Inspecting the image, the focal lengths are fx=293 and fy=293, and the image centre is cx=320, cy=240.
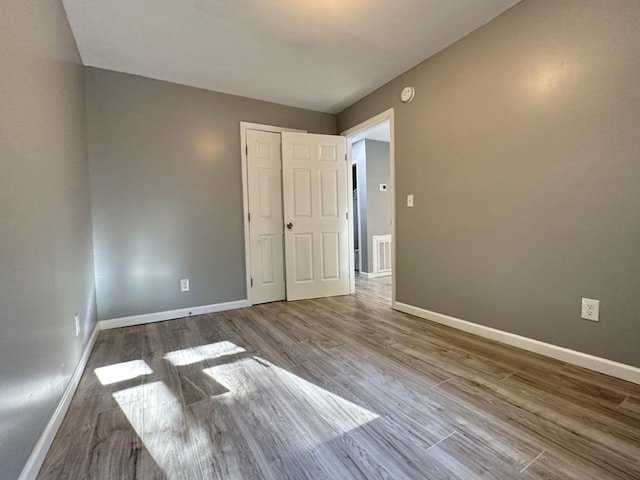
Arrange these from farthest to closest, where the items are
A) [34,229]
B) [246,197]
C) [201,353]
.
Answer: [246,197] < [201,353] < [34,229]

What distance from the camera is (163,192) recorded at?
292cm

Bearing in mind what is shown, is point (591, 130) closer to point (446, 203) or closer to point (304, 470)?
point (446, 203)

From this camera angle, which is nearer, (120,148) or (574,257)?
(574,257)

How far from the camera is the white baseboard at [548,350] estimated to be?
1619 mm

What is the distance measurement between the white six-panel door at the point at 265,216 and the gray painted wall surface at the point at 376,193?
1.93 m

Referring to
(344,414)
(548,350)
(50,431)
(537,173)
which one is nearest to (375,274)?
(548,350)

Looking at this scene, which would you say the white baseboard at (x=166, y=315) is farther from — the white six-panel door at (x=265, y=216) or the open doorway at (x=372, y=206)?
the open doorway at (x=372, y=206)

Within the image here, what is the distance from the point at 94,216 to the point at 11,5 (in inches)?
74.7

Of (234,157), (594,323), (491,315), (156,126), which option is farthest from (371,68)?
(594,323)

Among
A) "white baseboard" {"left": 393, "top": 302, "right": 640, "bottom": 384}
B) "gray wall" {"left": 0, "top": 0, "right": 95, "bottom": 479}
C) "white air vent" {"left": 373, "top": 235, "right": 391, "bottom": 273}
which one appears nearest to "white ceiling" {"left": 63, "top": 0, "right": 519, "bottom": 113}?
"gray wall" {"left": 0, "top": 0, "right": 95, "bottom": 479}

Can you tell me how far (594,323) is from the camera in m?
1.73

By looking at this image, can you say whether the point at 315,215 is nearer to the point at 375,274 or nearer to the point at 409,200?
the point at 409,200

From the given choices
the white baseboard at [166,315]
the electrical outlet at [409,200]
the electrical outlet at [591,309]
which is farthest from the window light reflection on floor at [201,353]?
the electrical outlet at [591,309]

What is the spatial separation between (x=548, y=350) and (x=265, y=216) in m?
2.83
